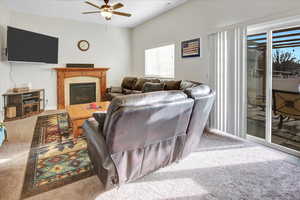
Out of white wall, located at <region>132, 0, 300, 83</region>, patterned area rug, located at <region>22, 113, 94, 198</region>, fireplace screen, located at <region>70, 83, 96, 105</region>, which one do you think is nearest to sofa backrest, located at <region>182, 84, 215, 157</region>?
patterned area rug, located at <region>22, 113, 94, 198</region>

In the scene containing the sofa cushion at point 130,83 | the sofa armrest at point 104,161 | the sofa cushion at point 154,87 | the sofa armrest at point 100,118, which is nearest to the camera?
the sofa armrest at point 104,161

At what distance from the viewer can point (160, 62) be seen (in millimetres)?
5715

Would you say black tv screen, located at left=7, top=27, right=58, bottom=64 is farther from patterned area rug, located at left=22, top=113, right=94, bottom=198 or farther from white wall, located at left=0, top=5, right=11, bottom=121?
patterned area rug, located at left=22, top=113, right=94, bottom=198

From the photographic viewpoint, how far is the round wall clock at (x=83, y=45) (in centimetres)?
603

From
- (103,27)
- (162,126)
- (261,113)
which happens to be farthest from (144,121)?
(103,27)

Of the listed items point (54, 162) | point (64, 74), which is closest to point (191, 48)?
point (54, 162)

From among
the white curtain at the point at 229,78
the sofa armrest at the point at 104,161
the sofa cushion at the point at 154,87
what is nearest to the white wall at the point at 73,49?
the sofa cushion at the point at 154,87

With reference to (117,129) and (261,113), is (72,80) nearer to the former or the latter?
→ (117,129)

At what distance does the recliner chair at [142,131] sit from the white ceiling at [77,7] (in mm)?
3270

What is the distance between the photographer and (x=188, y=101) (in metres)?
1.95

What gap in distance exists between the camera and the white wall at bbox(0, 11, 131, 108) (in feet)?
17.1

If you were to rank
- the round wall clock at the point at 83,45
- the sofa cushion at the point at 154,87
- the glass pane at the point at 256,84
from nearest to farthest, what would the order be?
the glass pane at the point at 256,84
the sofa cushion at the point at 154,87
the round wall clock at the point at 83,45

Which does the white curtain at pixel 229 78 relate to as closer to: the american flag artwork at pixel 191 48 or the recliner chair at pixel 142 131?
the american flag artwork at pixel 191 48

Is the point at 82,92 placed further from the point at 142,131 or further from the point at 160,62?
the point at 142,131
